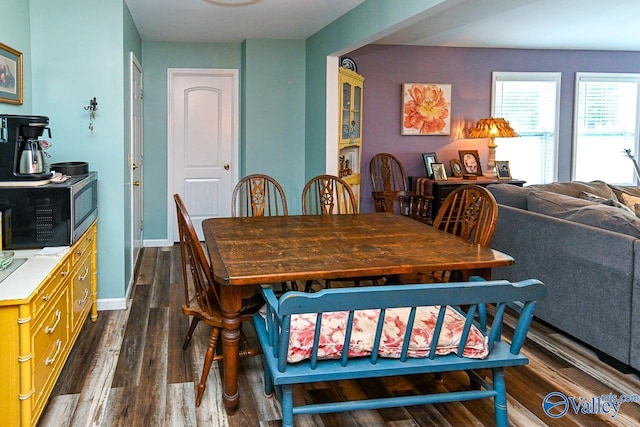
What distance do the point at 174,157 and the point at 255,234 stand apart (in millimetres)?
3624

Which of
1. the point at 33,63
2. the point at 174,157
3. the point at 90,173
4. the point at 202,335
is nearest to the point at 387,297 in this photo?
the point at 202,335

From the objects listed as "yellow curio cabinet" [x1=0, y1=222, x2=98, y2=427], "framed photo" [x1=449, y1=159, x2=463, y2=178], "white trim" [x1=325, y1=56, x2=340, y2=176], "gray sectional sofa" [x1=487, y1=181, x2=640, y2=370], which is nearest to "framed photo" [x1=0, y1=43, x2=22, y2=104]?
"yellow curio cabinet" [x1=0, y1=222, x2=98, y2=427]

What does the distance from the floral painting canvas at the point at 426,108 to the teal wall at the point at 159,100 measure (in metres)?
1.96

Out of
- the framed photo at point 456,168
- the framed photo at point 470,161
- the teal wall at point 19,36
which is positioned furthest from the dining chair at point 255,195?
the framed photo at point 470,161

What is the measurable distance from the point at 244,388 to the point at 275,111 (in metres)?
3.78

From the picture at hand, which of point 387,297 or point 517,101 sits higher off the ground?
point 517,101

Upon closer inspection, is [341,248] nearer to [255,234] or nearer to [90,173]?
[255,234]

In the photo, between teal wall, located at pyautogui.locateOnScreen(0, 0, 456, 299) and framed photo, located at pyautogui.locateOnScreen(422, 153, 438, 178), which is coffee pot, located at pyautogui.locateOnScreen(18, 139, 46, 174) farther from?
framed photo, located at pyautogui.locateOnScreen(422, 153, 438, 178)

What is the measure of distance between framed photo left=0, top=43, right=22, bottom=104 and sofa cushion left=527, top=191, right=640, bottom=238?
Result: 332cm

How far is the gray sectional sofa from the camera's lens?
303 cm

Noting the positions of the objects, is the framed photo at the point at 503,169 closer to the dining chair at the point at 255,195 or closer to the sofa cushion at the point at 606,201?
the sofa cushion at the point at 606,201

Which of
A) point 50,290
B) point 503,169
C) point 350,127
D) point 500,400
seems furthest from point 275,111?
point 500,400

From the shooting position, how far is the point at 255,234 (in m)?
3.14

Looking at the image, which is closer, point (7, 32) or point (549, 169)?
point (7, 32)
